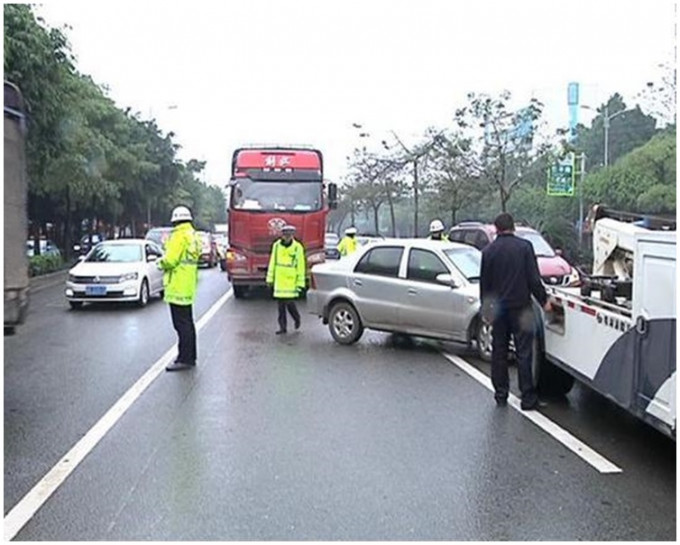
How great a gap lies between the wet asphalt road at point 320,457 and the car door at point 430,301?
1.58 ft

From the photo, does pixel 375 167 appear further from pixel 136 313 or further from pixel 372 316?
pixel 372 316

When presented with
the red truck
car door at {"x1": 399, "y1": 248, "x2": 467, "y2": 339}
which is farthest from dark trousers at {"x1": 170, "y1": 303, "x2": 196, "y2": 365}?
the red truck

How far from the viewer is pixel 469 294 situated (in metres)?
10.8

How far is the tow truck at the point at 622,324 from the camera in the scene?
5656 mm

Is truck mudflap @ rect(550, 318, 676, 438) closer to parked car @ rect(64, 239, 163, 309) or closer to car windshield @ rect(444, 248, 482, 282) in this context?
car windshield @ rect(444, 248, 482, 282)

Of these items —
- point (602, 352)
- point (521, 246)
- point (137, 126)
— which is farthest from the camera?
point (137, 126)

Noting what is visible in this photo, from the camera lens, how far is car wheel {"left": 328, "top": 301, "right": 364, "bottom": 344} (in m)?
12.2

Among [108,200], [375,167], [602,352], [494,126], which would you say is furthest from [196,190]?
[602,352]

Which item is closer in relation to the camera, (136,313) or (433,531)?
(433,531)

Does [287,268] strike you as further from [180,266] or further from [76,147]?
[76,147]

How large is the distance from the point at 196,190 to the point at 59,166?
4741cm

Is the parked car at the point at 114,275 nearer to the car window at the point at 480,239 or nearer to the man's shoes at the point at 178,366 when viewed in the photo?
the car window at the point at 480,239

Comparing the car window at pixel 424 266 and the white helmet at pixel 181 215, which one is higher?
the white helmet at pixel 181 215

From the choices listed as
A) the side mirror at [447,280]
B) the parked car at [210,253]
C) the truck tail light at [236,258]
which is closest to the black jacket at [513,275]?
the side mirror at [447,280]
